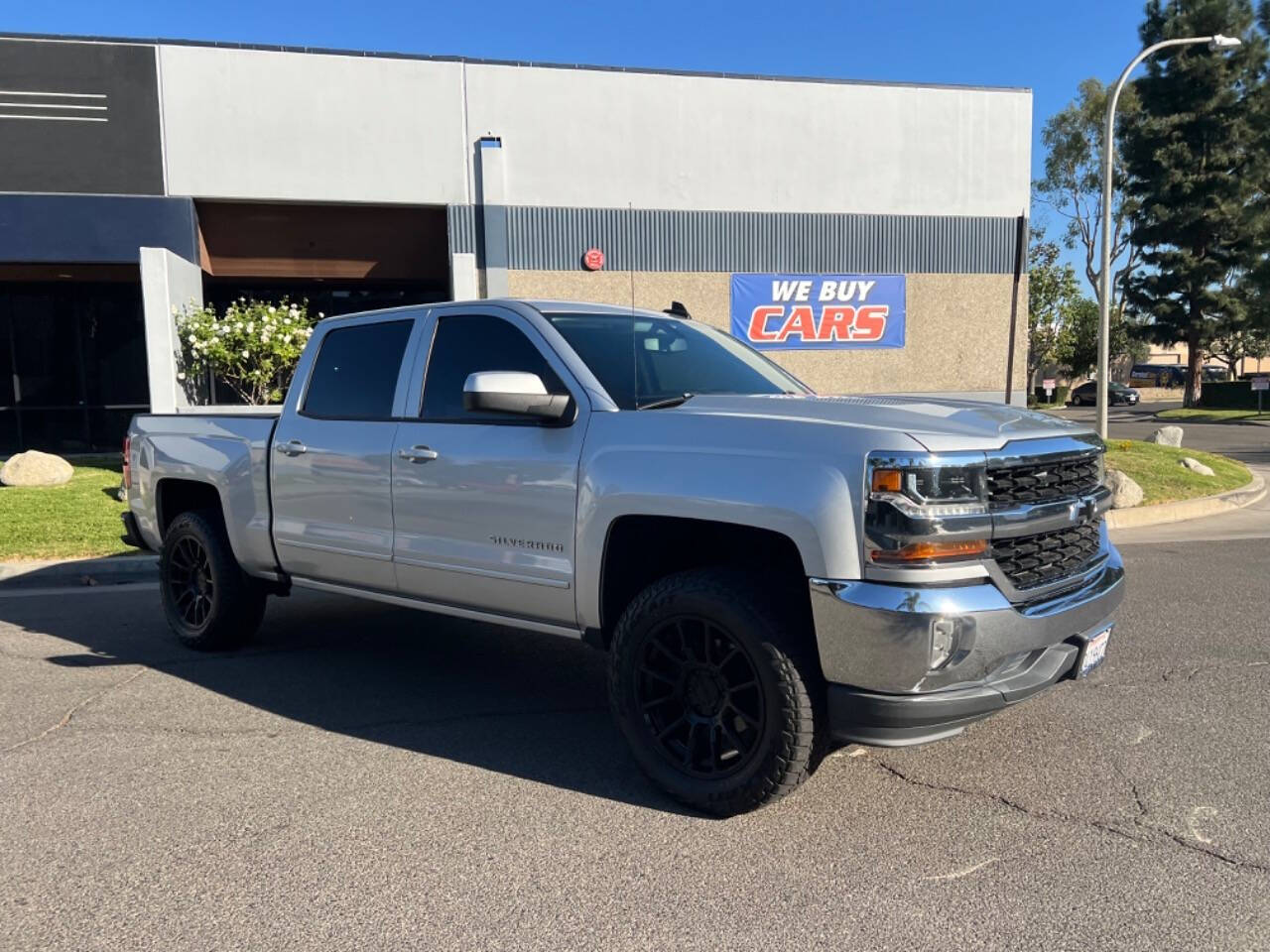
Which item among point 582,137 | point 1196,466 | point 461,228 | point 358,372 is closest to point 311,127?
point 461,228

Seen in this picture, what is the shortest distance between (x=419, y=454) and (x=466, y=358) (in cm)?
51

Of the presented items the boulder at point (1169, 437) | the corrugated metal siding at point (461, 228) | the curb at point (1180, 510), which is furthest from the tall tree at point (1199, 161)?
the corrugated metal siding at point (461, 228)

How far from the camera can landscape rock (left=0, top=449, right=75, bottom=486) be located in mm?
12648

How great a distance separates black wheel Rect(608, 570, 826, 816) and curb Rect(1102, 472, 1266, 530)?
328 inches

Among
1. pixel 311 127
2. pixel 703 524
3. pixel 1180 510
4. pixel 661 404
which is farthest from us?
pixel 311 127

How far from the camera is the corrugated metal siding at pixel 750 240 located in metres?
17.0

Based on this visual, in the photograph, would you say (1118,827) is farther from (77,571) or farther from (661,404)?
(77,571)

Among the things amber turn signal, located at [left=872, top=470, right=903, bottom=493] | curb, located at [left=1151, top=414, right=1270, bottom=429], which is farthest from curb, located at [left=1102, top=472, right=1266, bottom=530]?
curb, located at [left=1151, top=414, right=1270, bottom=429]

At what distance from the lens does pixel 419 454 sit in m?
4.41

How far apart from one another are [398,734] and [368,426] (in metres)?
1.50

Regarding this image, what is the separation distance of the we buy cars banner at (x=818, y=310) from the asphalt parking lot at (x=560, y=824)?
13201 millimetres

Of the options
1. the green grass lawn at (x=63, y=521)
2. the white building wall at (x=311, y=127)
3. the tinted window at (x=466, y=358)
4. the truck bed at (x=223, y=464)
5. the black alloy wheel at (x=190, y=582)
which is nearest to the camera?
the tinted window at (x=466, y=358)

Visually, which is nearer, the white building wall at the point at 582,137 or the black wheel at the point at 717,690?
the black wheel at the point at 717,690

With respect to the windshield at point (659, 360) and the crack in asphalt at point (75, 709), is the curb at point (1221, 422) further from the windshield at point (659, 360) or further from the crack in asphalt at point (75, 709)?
the crack in asphalt at point (75, 709)
